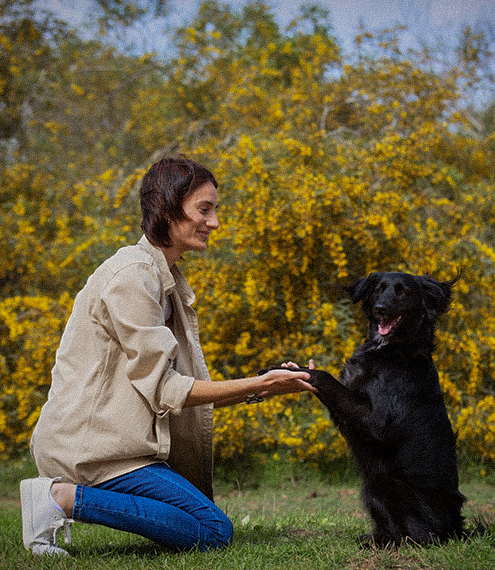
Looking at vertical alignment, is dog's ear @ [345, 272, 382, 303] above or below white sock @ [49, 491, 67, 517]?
above

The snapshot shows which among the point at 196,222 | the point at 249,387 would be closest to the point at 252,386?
the point at 249,387

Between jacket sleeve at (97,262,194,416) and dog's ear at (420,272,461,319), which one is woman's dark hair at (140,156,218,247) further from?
dog's ear at (420,272,461,319)

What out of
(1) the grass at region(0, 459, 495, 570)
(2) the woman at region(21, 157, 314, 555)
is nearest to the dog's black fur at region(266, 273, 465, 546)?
(1) the grass at region(0, 459, 495, 570)

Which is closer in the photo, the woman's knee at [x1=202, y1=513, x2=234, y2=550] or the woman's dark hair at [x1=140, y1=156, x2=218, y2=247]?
the woman's knee at [x1=202, y1=513, x2=234, y2=550]

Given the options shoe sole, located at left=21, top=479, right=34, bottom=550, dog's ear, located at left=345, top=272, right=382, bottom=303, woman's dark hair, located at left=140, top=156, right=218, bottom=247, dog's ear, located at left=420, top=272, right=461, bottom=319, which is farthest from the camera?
dog's ear, located at left=345, top=272, right=382, bottom=303

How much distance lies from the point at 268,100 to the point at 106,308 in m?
6.06

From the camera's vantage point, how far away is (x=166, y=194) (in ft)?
8.92

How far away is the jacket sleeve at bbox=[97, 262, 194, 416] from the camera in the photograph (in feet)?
7.84

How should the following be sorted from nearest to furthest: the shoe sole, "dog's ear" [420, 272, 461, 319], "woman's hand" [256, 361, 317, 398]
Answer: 1. the shoe sole
2. "woman's hand" [256, 361, 317, 398]
3. "dog's ear" [420, 272, 461, 319]

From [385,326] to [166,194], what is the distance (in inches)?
43.8

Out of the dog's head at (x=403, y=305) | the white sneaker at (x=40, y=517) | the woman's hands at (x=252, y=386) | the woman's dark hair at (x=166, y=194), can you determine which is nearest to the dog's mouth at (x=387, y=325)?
the dog's head at (x=403, y=305)

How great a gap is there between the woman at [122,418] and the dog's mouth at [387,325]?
43cm

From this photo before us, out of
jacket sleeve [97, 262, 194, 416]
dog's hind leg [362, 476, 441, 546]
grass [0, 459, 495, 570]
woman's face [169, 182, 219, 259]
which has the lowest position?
grass [0, 459, 495, 570]

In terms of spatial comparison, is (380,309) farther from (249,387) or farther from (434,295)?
(249,387)
